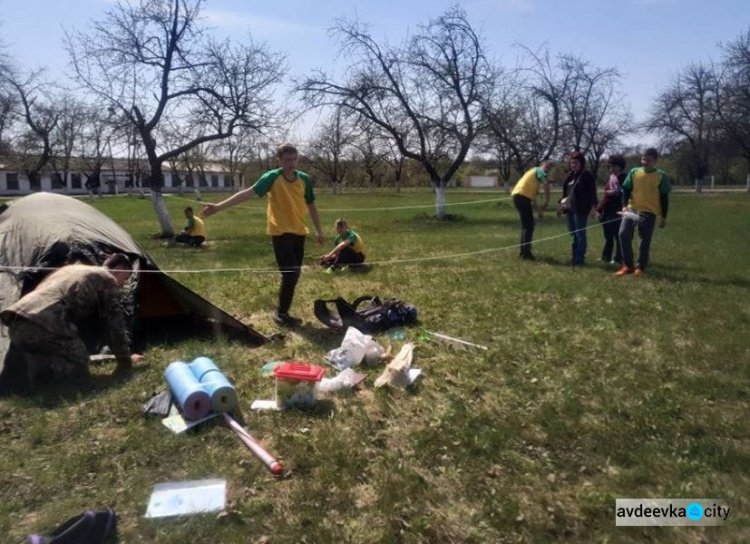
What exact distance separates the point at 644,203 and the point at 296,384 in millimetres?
6812

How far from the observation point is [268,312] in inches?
272

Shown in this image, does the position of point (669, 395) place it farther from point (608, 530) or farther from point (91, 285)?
point (91, 285)

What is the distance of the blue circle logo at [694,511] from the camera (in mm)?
2838

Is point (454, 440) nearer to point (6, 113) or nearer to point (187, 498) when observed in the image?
point (187, 498)

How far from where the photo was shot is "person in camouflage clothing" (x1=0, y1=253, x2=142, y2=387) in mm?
4371

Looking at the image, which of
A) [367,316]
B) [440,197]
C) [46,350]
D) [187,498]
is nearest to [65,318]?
[46,350]

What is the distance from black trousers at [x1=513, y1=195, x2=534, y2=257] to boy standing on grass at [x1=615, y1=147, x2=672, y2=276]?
5.83 ft

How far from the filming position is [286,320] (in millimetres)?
6309

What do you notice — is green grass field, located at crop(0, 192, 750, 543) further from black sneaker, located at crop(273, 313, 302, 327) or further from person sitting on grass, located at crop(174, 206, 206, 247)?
person sitting on grass, located at crop(174, 206, 206, 247)

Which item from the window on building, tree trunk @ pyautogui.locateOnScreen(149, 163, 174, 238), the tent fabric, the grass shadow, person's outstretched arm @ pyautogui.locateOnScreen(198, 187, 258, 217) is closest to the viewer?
the grass shadow

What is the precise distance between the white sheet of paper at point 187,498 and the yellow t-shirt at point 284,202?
3.33 m

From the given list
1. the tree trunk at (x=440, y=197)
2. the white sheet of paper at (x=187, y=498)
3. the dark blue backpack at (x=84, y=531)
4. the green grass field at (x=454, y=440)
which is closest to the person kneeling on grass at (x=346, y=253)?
the green grass field at (x=454, y=440)

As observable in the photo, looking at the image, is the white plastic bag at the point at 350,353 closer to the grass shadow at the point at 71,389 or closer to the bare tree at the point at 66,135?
the grass shadow at the point at 71,389

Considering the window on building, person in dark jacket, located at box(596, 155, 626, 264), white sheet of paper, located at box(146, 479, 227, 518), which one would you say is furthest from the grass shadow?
the window on building
